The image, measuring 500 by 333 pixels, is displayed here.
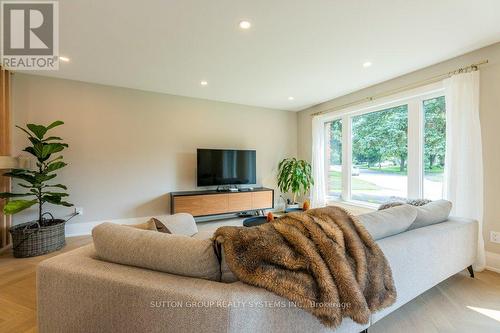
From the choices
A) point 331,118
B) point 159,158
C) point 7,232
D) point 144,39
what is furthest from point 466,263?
point 7,232

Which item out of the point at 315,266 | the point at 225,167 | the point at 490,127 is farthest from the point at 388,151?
the point at 315,266

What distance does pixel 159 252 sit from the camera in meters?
1.04

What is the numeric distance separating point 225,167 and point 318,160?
1.89 m

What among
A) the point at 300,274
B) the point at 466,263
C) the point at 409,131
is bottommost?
the point at 466,263

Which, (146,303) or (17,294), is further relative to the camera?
(17,294)

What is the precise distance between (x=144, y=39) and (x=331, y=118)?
343 centimetres

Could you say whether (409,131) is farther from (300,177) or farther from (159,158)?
(159,158)

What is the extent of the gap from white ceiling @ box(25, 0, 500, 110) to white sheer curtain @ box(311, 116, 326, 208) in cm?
129

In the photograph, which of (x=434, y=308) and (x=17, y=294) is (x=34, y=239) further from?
(x=434, y=308)

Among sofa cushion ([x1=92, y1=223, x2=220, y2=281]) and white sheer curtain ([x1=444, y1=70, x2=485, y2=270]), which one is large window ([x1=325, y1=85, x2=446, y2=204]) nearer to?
white sheer curtain ([x1=444, y1=70, x2=485, y2=270])

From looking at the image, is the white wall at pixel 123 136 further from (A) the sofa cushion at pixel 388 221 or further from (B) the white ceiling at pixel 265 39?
(A) the sofa cushion at pixel 388 221

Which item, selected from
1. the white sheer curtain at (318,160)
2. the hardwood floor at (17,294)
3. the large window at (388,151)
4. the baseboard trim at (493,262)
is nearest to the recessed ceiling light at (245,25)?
the large window at (388,151)

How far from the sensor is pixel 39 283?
3.66 feet

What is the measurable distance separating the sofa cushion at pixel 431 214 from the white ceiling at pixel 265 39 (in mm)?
1590
